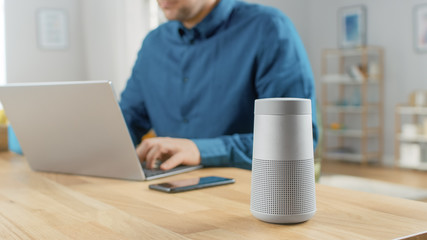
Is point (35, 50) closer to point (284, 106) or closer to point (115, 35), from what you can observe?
point (115, 35)

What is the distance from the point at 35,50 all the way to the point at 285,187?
485 centimetres

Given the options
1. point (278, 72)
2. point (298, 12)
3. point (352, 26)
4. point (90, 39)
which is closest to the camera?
point (278, 72)

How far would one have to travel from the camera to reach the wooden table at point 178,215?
68cm

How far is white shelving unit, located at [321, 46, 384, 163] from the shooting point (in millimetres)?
6438

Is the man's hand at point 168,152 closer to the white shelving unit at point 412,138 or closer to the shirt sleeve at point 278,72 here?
the shirt sleeve at point 278,72

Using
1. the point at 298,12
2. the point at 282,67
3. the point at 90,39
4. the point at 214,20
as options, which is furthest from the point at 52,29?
the point at 282,67

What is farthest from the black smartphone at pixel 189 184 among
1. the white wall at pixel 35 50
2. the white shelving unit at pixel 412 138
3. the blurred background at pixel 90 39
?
the white shelving unit at pixel 412 138

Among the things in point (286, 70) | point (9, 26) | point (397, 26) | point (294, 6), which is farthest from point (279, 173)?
point (294, 6)

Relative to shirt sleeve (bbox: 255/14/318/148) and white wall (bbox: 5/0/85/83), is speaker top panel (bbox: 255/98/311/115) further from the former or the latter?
white wall (bbox: 5/0/85/83)

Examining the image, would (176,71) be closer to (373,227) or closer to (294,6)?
(373,227)

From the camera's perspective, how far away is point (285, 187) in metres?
0.71

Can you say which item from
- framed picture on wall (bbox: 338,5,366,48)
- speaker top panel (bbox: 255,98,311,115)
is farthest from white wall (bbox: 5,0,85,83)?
speaker top panel (bbox: 255,98,311,115)

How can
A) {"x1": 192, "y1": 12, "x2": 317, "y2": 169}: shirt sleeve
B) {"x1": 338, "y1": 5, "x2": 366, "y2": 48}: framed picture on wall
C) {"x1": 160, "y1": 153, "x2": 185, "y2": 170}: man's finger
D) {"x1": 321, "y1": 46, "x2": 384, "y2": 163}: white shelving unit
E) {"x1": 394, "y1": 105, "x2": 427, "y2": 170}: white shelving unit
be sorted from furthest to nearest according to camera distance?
{"x1": 338, "y1": 5, "x2": 366, "y2": 48}: framed picture on wall, {"x1": 321, "y1": 46, "x2": 384, "y2": 163}: white shelving unit, {"x1": 394, "y1": 105, "x2": 427, "y2": 170}: white shelving unit, {"x1": 192, "y1": 12, "x2": 317, "y2": 169}: shirt sleeve, {"x1": 160, "y1": 153, "x2": 185, "y2": 170}: man's finger

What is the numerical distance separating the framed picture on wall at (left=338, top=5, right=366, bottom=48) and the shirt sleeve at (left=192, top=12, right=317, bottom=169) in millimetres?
5361
